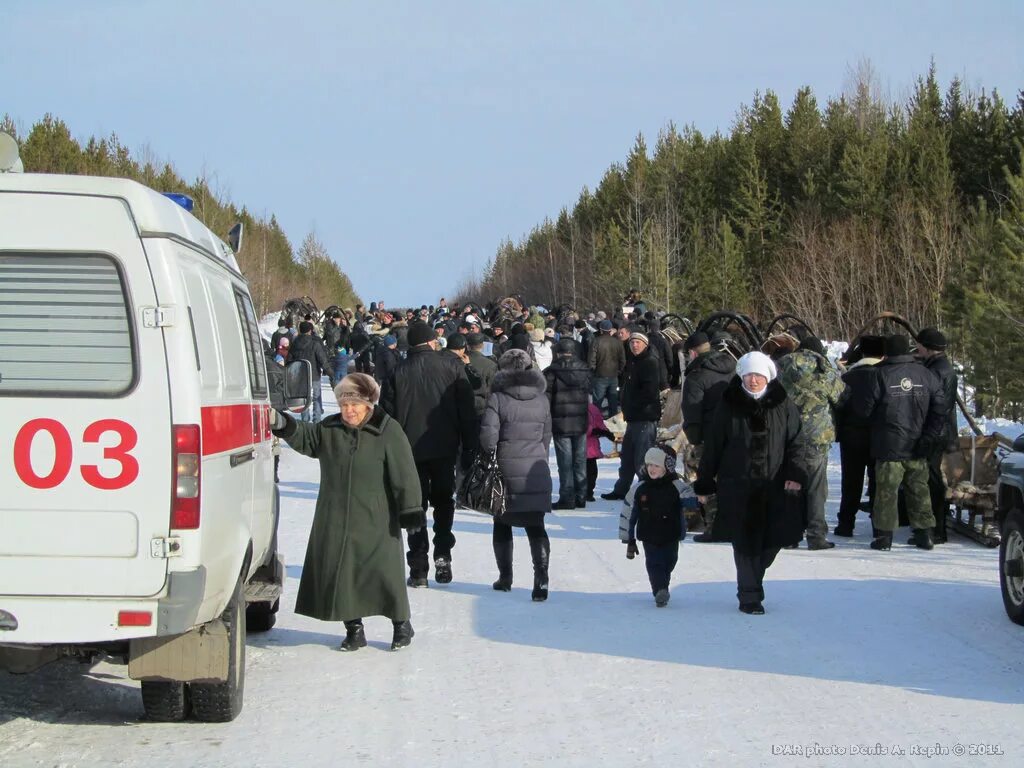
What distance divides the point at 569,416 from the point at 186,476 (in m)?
10.1

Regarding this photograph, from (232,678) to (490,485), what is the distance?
12.9 ft

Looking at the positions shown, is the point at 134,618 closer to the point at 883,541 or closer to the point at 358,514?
the point at 358,514

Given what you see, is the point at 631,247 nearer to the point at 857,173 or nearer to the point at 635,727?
the point at 857,173

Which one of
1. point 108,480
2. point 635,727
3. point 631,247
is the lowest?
point 635,727

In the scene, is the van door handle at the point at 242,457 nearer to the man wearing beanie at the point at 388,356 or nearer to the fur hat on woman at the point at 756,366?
the fur hat on woman at the point at 756,366

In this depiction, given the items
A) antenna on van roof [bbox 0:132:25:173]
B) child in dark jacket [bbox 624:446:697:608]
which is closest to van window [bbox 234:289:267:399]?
antenna on van roof [bbox 0:132:25:173]

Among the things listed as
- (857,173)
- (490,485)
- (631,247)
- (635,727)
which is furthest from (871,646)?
(631,247)

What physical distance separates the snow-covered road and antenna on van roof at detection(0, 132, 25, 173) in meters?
2.37

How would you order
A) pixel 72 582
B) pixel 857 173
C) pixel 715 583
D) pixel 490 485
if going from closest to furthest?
pixel 72 582, pixel 490 485, pixel 715 583, pixel 857 173

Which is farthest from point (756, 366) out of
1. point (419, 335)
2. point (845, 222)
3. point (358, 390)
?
point (845, 222)

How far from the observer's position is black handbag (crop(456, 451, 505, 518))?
9992 millimetres

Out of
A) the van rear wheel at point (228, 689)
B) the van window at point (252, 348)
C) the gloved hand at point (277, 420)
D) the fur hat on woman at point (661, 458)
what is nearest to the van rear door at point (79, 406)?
the van rear wheel at point (228, 689)

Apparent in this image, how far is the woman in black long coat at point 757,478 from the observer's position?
930 centimetres

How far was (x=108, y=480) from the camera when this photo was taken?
5.28 m
